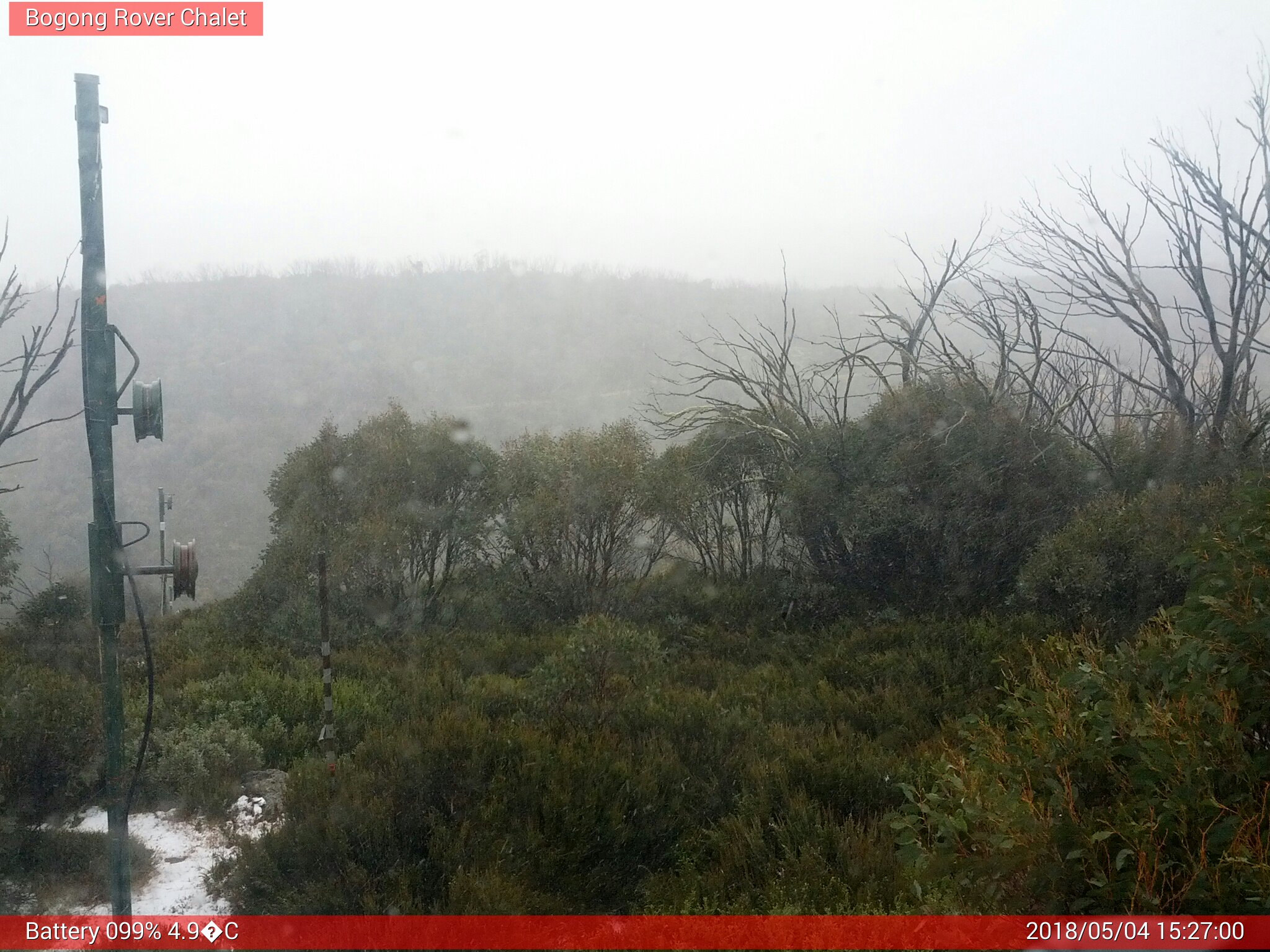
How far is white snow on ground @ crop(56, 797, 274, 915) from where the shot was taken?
16.3 feet

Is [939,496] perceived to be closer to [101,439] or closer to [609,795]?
[609,795]

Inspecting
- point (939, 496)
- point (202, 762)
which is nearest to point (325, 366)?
point (939, 496)

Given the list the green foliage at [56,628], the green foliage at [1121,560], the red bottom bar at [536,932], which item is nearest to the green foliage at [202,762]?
the red bottom bar at [536,932]

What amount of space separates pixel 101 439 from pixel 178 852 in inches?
125

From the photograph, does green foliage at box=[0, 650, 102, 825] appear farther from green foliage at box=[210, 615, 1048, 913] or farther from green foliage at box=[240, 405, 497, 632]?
green foliage at box=[240, 405, 497, 632]

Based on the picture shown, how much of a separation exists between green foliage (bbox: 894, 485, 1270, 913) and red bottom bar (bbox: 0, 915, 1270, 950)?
0.64 feet

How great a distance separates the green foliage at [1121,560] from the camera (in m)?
9.62

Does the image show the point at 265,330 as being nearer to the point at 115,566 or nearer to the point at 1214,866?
the point at 115,566

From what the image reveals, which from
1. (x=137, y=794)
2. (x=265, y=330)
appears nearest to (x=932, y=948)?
(x=137, y=794)

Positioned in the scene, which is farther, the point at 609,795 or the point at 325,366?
the point at 325,366

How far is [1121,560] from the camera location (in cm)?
1000

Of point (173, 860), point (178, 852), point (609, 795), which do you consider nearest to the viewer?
point (609, 795)

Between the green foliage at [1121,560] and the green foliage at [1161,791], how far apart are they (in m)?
6.41

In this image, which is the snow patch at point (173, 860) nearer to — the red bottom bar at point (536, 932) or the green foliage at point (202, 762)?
the green foliage at point (202, 762)
